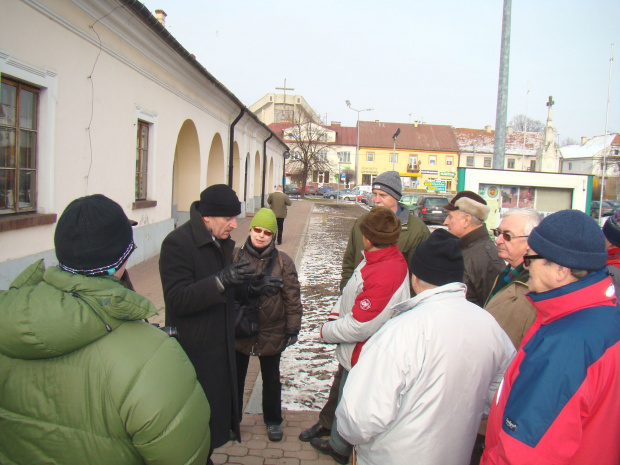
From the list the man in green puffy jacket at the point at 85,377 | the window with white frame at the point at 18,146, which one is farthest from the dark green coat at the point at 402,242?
the window with white frame at the point at 18,146

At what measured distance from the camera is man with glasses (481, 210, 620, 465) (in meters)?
1.48

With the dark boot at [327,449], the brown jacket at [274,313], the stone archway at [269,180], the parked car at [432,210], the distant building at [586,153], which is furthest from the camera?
the distant building at [586,153]

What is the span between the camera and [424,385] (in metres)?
1.93

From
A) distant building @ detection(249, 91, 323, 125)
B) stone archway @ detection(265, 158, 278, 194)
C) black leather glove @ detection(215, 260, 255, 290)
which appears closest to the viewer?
black leather glove @ detection(215, 260, 255, 290)

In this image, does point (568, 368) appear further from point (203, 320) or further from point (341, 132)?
point (341, 132)

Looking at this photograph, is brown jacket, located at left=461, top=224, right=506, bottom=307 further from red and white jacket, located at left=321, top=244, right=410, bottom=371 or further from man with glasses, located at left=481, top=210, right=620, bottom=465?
man with glasses, located at left=481, top=210, right=620, bottom=465

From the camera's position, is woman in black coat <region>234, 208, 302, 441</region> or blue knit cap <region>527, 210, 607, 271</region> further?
woman in black coat <region>234, 208, 302, 441</region>

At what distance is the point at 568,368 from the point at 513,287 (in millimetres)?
1172

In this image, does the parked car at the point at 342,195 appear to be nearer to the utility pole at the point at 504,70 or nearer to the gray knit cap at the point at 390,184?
the utility pole at the point at 504,70

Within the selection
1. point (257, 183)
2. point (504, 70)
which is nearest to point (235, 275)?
point (504, 70)

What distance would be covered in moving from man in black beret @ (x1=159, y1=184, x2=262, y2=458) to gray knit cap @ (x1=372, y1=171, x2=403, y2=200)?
1.61 m

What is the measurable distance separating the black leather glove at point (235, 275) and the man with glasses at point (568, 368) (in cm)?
149

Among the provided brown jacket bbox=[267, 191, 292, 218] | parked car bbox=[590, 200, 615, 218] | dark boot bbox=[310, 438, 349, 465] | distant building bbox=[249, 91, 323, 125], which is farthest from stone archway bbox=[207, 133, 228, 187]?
distant building bbox=[249, 91, 323, 125]

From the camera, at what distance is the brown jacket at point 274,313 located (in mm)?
3469
